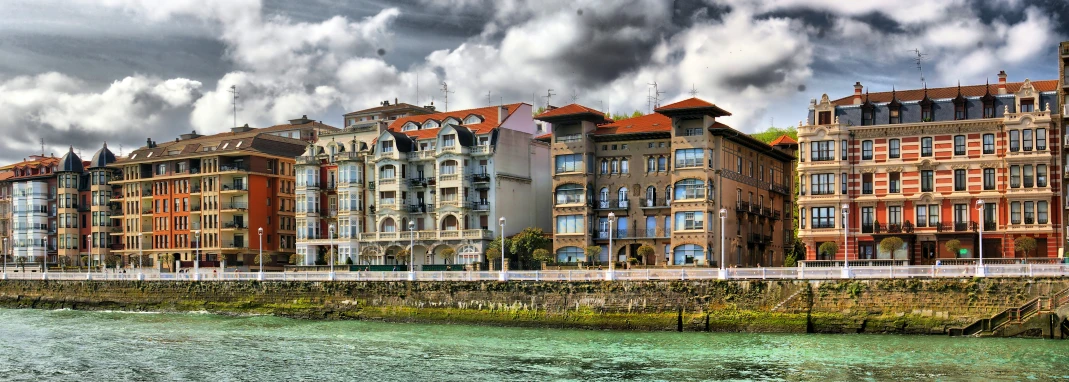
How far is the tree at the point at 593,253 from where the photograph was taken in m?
88.7

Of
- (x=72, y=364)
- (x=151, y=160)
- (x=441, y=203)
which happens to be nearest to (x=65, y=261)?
(x=151, y=160)

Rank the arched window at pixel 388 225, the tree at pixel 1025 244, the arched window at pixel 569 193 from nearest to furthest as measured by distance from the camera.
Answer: the tree at pixel 1025 244
the arched window at pixel 569 193
the arched window at pixel 388 225

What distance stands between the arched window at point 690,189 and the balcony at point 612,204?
4888 millimetres

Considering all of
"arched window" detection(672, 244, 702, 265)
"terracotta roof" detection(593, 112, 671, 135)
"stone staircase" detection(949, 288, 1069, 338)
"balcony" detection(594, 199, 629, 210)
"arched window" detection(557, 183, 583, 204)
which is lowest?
"stone staircase" detection(949, 288, 1069, 338)

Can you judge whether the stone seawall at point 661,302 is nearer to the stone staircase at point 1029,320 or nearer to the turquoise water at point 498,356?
the stone staircase at point 1029,320

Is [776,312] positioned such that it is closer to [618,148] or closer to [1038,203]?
[1038,203]

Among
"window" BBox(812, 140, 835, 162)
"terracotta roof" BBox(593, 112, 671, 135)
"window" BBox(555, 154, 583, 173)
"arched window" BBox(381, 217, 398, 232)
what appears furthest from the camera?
"arched window" BBox(381, 217, 398, 232)

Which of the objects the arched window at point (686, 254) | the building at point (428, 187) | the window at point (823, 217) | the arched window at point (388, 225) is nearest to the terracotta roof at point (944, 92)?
the window at point (823, 217)

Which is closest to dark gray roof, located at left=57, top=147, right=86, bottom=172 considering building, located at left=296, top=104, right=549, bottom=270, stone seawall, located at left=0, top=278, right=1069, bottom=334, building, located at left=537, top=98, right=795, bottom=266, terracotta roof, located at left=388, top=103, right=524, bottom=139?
building, located at left=296, top=104, right=549, bottom=270

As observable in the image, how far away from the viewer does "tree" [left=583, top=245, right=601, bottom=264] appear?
291 feet

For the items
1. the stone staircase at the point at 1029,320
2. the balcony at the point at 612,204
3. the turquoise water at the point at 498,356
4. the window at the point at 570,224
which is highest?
the balcony at the point at 612,204

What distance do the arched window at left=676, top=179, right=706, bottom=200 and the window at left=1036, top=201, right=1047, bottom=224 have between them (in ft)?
73.6

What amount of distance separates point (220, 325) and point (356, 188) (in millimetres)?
33089

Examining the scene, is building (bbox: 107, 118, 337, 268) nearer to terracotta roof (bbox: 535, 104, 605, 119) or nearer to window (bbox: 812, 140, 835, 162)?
terracotta roof (bbox: 535, 104, 605, 119)
